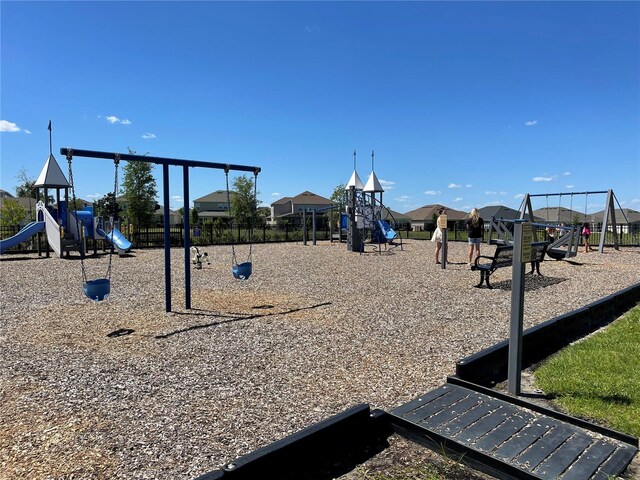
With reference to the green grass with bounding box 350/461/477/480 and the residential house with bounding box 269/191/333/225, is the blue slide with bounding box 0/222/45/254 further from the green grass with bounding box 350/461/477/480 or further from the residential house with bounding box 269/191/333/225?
the residential house with bounding box 269/191/333/225

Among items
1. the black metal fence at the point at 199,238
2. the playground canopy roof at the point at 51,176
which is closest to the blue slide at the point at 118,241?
the black metal fence at the point at 199,238

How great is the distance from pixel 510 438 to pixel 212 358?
3.17 metres

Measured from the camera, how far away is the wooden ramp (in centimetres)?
264

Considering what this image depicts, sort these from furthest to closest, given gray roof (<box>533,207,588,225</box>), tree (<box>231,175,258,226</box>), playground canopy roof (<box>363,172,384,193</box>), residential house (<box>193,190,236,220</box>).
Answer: residential house (<box>193,190,236,220</box>) → tree (<box>231,175,258,226</box>) → playground canopy roof (<box>363,172,384,193</box>) → gray roof (<box>533,207,588,225</box>)

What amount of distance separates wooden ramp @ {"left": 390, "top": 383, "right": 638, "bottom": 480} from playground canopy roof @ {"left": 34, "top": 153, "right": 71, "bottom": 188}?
17.8 metres

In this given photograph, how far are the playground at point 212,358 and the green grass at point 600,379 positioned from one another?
3.00ft

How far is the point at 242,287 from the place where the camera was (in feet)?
32.4

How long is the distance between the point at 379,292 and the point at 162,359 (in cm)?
515

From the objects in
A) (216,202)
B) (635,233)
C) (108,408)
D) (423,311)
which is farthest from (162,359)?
(216,202)

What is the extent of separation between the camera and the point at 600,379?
407 centimetres

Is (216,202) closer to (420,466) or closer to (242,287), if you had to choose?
(242,287)

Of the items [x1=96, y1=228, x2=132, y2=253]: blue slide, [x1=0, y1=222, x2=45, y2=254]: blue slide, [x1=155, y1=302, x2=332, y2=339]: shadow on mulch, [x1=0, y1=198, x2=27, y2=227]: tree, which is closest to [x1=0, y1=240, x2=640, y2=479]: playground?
[x1=155, y1=302, x2=332, y2=339]: shadow on mulch

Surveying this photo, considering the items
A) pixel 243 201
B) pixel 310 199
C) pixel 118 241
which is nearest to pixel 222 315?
pixel 118 241

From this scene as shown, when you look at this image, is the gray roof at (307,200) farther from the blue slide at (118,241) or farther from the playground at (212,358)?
the playground at (212,358)
